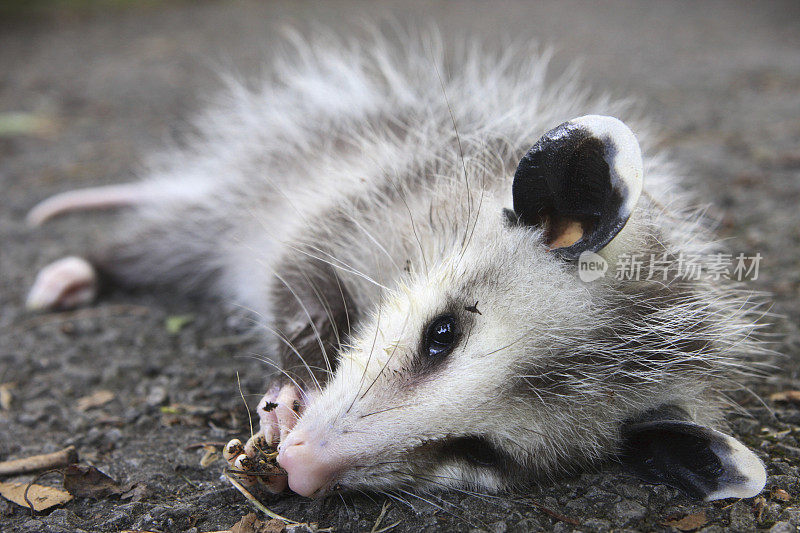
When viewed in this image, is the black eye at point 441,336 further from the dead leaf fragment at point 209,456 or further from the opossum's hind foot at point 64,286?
the opossum's hind foot at point 64,286

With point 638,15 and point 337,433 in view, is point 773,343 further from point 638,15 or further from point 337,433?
point 638,15

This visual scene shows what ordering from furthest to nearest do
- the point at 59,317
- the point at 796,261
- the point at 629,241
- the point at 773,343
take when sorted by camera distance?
1. the point at 796,261
2. the point at 59,317
3. the point at 773,343
4. the point at 629,241

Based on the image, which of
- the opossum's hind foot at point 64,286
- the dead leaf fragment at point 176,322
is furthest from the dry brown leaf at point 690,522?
the opossum's hind foot at point 64,286

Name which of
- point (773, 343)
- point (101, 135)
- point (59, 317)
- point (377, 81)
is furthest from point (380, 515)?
point (101, 135)

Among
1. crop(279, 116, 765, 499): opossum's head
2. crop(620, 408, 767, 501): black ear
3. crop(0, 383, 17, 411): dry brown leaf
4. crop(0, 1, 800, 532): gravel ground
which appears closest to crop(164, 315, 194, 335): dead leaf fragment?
crop(0, 1, 800, 532): gravel ground

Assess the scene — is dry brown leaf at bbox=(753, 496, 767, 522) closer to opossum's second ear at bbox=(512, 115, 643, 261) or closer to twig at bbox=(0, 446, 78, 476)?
opossum's second ear at bbox=(512, 115, 643, 261)

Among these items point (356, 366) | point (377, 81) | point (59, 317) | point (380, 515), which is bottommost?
point (59, 317)

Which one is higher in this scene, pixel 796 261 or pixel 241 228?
pixel 796 261
